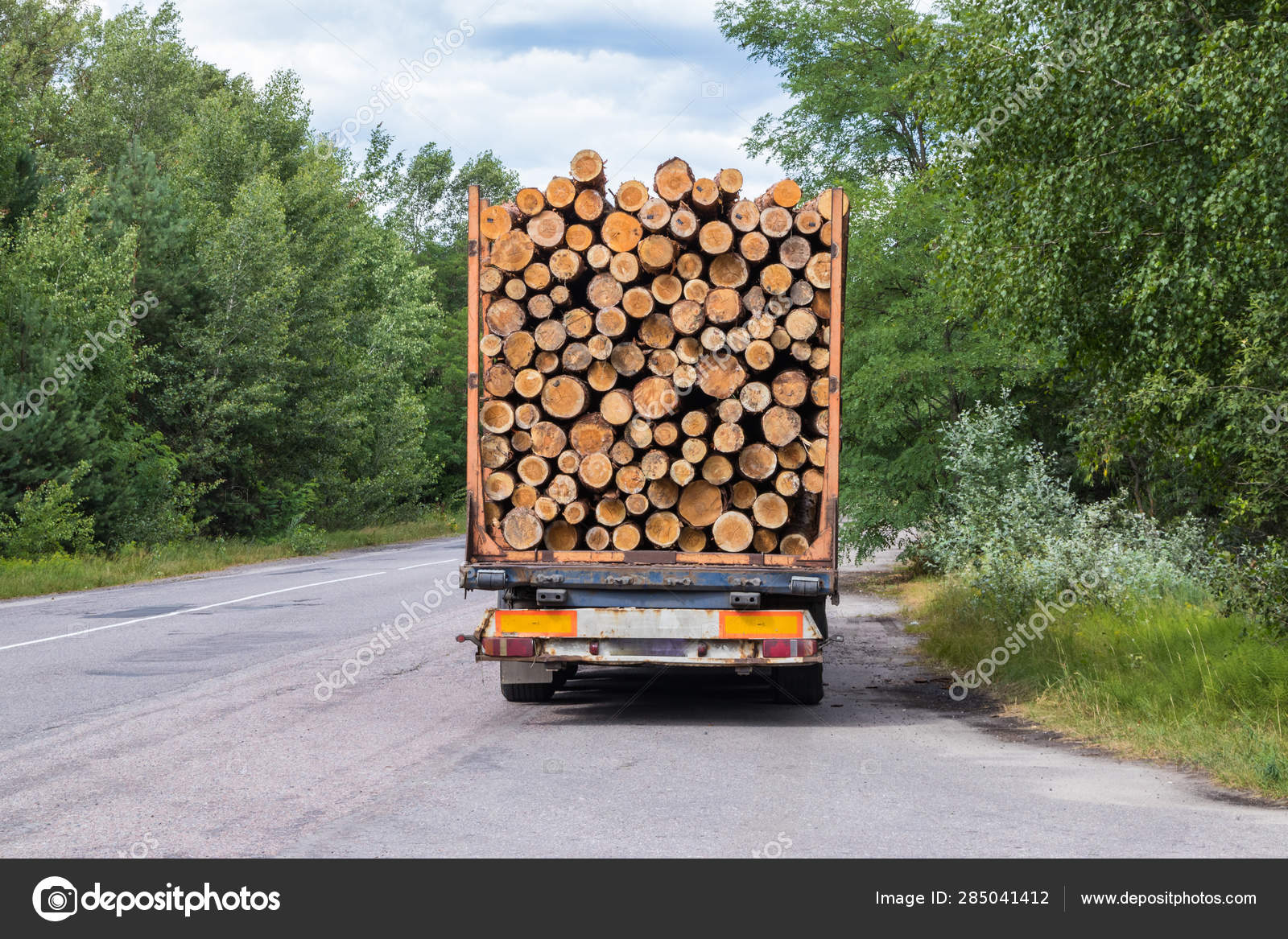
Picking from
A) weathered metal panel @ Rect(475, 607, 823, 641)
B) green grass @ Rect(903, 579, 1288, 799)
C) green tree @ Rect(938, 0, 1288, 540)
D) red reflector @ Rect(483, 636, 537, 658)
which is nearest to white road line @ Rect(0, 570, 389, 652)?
red reflector @ Rect(483, 636, 537, 658)

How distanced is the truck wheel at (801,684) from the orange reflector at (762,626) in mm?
878

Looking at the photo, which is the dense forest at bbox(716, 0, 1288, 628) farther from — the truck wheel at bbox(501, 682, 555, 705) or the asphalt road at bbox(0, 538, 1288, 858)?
the truck wheel at bbox(501, 682, 555, 705)

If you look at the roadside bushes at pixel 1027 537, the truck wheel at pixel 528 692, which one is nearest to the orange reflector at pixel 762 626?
the truck wheel at pixel 528 692

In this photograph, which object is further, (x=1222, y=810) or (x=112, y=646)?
(x=112, y=646)

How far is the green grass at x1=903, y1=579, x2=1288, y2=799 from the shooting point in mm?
7223

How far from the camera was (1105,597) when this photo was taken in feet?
37.1

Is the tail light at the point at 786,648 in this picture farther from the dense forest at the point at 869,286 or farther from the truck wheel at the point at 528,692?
the dense forest at the point at 869,286

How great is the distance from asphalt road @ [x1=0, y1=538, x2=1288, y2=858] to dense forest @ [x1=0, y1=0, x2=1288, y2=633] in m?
2.87

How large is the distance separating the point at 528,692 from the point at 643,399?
94.0 inches

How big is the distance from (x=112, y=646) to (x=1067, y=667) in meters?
8.79

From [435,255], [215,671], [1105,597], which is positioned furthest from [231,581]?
[435,255]

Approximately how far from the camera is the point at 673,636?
8500 millimetres
